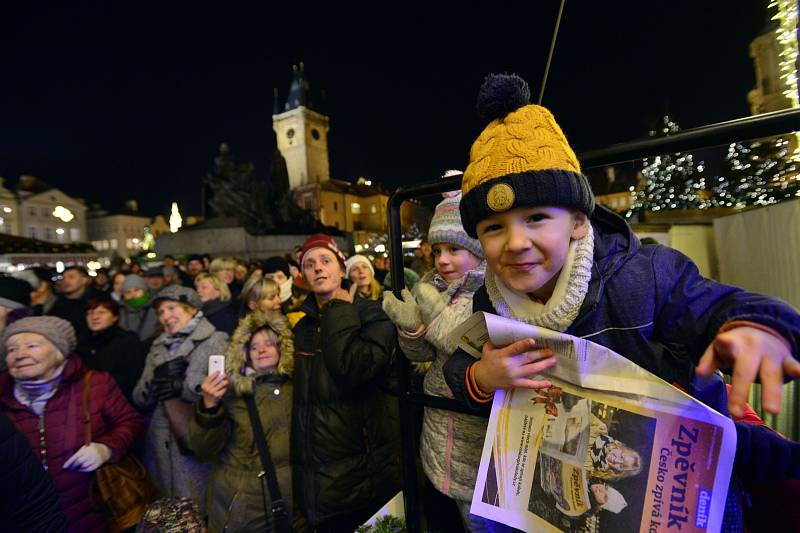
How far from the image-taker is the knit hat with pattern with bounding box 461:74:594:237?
1.09 meters

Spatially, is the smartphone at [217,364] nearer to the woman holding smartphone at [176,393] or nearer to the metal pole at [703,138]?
the woman holding smartphone at [176,393]

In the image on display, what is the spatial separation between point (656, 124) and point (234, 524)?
2347cm

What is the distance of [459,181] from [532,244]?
0.54 meters

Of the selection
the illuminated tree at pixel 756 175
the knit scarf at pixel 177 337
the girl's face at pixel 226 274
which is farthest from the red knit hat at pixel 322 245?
the illuminated tree at pixel 756 175

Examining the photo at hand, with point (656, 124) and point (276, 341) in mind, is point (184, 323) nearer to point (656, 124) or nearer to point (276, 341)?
point (276, 341)

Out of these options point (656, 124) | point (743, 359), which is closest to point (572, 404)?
point (743, 359)

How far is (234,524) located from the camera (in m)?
2.60

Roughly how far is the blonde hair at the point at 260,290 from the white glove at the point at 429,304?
3.09 m

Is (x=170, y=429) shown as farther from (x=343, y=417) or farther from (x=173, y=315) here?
(x=343, y=417)

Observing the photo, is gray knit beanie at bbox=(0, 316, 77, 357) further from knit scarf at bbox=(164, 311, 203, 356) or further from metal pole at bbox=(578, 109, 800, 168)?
metal pole at bbox=(578, 109, 800, 168)

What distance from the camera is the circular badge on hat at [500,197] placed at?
3.59 feet

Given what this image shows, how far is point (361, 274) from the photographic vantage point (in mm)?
5508

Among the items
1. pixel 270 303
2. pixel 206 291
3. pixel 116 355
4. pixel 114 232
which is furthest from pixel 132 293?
pixel 114 232

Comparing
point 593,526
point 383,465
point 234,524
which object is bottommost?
point 234,524
